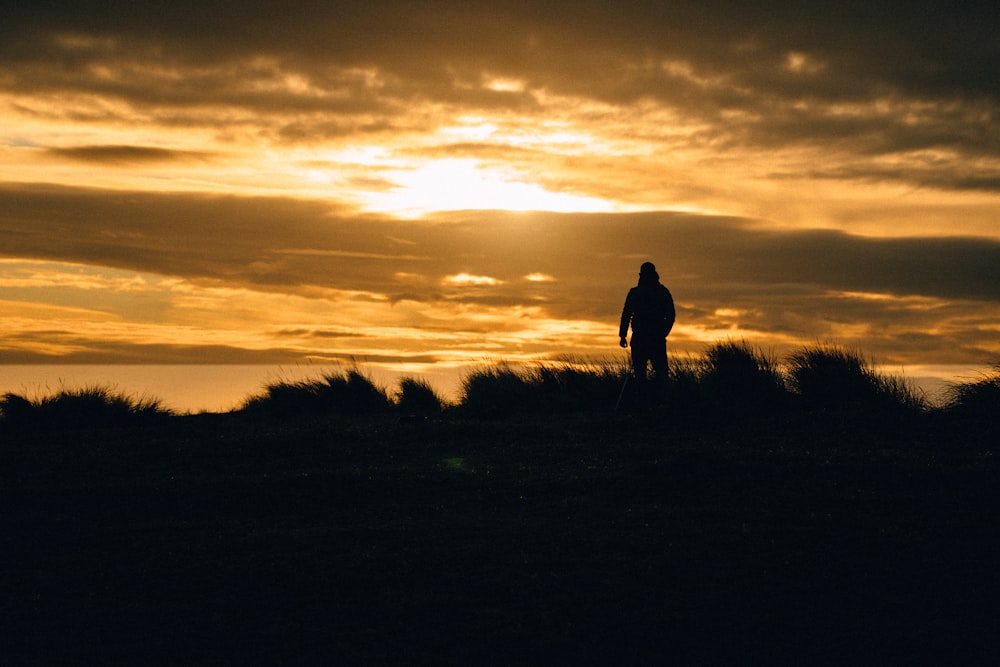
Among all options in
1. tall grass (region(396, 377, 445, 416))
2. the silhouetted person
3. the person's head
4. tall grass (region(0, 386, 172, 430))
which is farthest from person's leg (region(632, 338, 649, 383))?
tall grass (region(0, 386, 172, 430))

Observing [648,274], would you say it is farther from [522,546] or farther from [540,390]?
[522,546]

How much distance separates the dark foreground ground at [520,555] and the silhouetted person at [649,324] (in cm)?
360

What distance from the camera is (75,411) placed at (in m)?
17.1

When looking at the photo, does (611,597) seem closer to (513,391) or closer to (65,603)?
(65,603)

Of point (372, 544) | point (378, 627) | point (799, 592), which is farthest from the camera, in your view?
point (372, 544)

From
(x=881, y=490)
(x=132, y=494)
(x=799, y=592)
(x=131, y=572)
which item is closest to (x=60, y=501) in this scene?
(x=132, y=494)

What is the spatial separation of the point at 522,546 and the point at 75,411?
12882 millimetres

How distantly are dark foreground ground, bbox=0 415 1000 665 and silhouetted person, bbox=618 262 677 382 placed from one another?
142 inches

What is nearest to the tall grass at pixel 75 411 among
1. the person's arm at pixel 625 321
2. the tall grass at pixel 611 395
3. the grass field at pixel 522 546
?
the tall grass at pixel 611 395

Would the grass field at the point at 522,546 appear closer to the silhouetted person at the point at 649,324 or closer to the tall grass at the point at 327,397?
the silhouetted person at the point at 649,324

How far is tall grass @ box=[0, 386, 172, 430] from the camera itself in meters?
16.7

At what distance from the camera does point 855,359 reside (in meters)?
15.0

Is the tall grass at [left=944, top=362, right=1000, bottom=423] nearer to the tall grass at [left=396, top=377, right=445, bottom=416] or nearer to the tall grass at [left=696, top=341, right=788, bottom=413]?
the tall grass at [left=696, top=341, right=788, bottom=413]

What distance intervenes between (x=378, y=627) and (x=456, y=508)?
2794 mm
